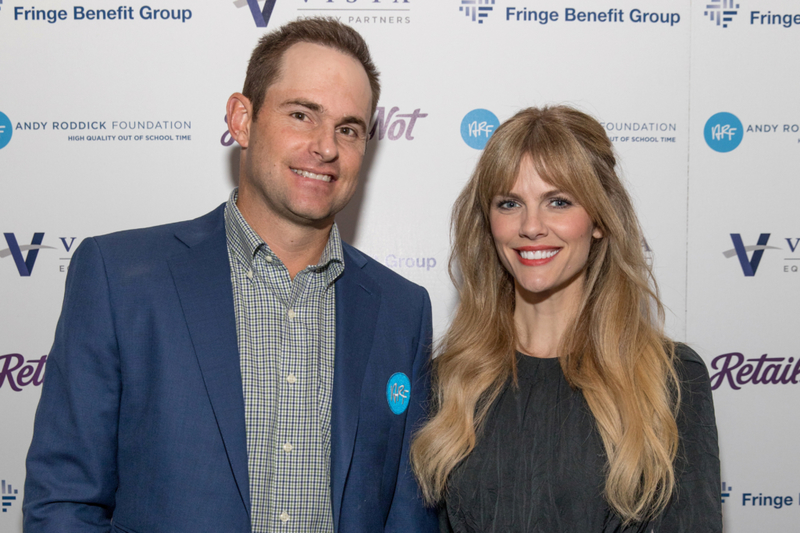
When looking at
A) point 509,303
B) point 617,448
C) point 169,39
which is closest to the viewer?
point 617,448

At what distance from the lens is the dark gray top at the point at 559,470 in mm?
1744

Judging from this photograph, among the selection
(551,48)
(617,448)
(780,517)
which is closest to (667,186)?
(551,48)

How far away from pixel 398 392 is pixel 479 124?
1277mm

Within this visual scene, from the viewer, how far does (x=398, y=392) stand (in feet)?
6.44

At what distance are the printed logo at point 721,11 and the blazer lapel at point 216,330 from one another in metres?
2.28

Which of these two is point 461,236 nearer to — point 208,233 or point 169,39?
point 208,233

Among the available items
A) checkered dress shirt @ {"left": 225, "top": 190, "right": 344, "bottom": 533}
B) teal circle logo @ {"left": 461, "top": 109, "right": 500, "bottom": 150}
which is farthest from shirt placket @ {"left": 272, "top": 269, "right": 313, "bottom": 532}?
teal circle logo @ {"left": 461, "top": 109, "right": 500, "bottom": 150}

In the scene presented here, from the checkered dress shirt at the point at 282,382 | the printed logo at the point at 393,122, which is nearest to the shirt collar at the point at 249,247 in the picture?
the checkered dress shirt at the point at 282,382

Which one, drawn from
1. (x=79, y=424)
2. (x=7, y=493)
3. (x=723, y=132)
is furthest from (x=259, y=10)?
(x=7, y=493)

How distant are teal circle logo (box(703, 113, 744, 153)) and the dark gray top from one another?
1.22 meters

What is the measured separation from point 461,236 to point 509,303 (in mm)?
295

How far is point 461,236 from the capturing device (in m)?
2.24

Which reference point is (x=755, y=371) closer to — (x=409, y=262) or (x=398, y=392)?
(x=409, y=262)

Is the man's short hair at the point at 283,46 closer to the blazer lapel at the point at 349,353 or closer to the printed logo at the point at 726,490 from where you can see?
the blazer lapel at the point at 349,353
